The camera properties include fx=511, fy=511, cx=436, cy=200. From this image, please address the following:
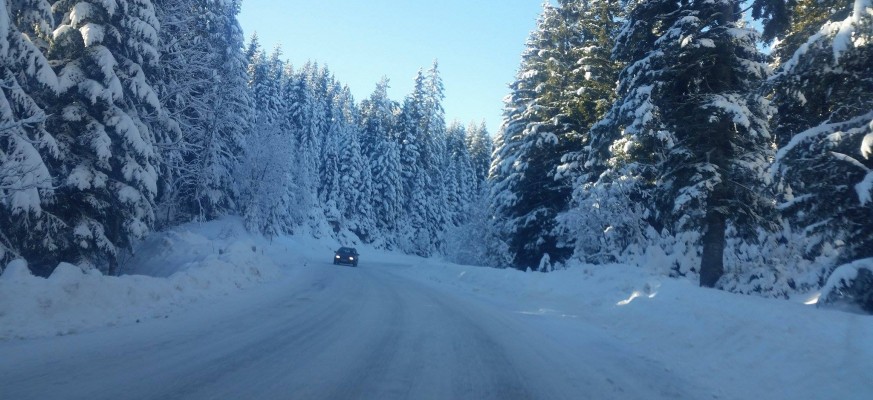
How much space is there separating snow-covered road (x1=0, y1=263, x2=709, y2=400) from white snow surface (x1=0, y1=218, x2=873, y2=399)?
29 millimetres

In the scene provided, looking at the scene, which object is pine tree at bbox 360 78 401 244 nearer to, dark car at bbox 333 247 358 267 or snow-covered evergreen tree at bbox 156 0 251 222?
dark car at bbox 333 247 358 267

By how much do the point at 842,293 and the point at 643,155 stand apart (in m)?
8.75

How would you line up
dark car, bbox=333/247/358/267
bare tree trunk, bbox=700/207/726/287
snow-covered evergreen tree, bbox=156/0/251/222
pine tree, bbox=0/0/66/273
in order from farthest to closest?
dark car, bbox=333/247/358/267, snow-covered evergreen tree, bbox=156/0/251/222, bare tree trunk, bbox=700/207/726/287, pine tree, bbox=0/0/66/273

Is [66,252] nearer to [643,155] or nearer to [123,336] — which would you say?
[123,336]

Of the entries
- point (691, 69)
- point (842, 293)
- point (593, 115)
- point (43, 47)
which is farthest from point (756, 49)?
point (43, 47)

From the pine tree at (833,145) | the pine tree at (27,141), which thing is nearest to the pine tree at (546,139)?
the pine tree at (833,145)

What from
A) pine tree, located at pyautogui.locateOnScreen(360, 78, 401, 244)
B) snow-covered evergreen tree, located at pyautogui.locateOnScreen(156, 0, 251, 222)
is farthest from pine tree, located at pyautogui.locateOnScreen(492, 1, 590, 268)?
pine tree, located at pyautogui.locateOnScreen(360, 78, 401, 244)

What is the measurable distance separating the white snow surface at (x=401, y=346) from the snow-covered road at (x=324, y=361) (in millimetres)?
29

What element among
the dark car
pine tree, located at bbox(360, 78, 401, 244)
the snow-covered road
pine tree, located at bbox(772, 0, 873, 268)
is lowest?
the snow-covered road

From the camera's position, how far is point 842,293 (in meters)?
9.06

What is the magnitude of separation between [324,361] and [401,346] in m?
1.62

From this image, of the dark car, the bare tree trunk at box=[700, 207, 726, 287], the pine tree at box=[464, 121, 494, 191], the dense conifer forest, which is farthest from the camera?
the pine tree at box=[464, 121, 494, 191]

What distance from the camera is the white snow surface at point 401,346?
5.62 meters

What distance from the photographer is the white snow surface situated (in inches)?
221
